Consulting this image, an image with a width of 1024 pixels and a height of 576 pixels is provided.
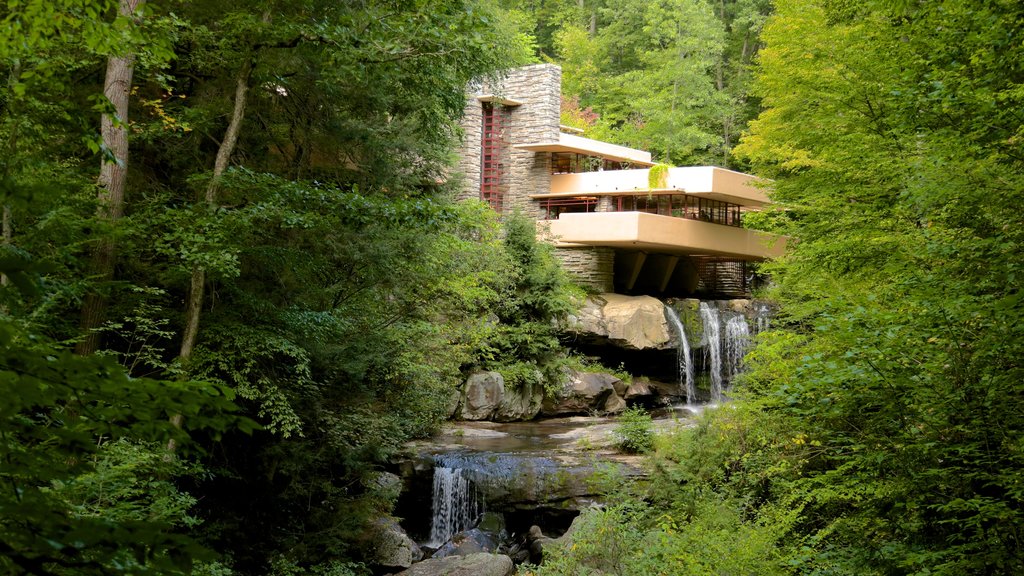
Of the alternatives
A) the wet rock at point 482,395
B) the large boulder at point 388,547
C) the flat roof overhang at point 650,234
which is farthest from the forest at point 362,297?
the flat roof overhang at point 650,234

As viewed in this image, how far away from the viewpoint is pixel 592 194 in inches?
898

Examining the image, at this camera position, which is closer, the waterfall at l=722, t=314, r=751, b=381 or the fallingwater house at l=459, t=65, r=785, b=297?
the waterfall at l=722, t=314, r=751, b=381

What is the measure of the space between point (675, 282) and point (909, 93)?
2086 cm

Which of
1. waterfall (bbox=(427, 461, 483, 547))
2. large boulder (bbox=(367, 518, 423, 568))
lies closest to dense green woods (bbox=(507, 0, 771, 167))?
waterfall (bbox=(427, 461, 483, 547))

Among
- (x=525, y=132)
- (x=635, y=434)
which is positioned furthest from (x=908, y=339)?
(x=525, y=132)

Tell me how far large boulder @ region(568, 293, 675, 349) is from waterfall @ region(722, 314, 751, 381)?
1.49 m

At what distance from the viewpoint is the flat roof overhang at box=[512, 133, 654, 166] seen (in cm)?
2288

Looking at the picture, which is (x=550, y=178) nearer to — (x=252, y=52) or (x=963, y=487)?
(x=252, y=52)

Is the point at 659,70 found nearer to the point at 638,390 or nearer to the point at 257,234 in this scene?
the point at 638,390

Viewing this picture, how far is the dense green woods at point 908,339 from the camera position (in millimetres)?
4613

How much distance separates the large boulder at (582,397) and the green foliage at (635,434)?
5001 mm

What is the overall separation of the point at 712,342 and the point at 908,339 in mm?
15972

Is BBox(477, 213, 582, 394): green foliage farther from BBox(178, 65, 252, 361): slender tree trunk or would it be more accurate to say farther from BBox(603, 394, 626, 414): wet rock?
BBox(178, 65, 252, 361): slender tree trunk

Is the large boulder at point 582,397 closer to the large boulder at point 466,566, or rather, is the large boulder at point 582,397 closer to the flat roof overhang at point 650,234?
the flat roof overhang at point 650,234
